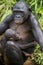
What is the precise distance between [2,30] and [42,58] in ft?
2.16

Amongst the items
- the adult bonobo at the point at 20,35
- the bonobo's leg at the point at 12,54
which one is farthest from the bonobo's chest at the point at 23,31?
the bonobo's leg at the point at 12,54

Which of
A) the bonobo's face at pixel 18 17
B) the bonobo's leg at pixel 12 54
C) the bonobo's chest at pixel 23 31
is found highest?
the bonobo's face at pixel 18 17

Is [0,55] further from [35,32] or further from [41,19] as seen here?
[41,19]

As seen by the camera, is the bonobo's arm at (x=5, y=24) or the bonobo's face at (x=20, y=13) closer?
the bonobo's face at (x=20, y=13)

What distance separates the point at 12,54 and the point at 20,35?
0.34 meters

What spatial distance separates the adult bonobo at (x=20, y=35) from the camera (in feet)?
11.9

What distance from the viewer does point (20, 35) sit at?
388 centimetres

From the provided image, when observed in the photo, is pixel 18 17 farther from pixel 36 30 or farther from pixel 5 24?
pixel 5 24

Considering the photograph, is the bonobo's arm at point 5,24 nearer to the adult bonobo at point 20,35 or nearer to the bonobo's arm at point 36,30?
the adult bonobo at point 20,35

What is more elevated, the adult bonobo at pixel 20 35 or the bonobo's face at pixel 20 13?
the bonobo's face at pixel 20 13

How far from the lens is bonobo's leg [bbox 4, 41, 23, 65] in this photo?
3.61 metres

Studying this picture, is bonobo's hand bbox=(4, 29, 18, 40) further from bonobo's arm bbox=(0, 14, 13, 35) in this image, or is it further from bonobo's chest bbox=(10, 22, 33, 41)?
bonobo's arm bbox=(0, 14, 13, 35)

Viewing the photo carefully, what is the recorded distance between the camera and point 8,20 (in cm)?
397

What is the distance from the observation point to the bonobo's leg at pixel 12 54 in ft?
11.8
